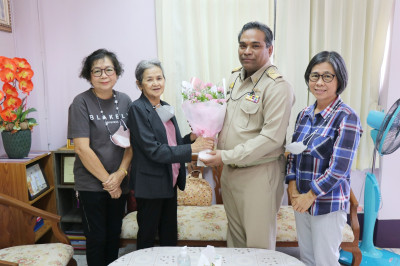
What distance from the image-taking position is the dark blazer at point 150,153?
6.17ft

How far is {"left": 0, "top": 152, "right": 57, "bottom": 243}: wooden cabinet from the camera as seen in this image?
2.29 metres

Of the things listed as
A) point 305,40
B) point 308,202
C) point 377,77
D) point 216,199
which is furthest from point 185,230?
point 377,77

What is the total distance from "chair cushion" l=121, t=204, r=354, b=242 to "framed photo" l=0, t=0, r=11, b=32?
6.18ft

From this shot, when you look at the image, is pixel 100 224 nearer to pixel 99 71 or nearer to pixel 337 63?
pixel 99 71

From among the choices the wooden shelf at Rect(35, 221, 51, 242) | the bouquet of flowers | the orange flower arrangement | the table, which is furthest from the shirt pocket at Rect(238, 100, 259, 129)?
the wooden shelf at Rect(35, 221, 51, 242)

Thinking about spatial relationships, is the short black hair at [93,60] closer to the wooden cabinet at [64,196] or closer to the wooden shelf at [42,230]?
the wooden cabinet at [64,196]

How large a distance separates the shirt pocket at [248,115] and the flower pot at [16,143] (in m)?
1.64

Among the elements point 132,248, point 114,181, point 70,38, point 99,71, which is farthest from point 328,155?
point 70,38

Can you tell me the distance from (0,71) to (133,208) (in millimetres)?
1481

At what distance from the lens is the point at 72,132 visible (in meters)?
2.02

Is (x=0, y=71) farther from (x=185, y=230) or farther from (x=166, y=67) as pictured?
(x=185, y=230)

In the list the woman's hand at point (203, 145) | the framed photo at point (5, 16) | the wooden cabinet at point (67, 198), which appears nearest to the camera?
the woman's hand at point (203, 145)

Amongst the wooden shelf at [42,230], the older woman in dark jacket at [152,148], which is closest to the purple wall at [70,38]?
the wooden shelf at [42,230]

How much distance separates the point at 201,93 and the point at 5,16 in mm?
2050
